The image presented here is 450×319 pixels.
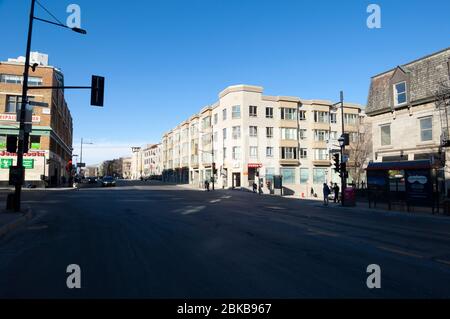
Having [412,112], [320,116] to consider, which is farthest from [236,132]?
[412,112]

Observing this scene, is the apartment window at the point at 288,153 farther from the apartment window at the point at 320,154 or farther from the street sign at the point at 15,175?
the street sign at the point at 15,175

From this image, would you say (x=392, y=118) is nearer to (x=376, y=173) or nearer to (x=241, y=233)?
(x=376, y=173)

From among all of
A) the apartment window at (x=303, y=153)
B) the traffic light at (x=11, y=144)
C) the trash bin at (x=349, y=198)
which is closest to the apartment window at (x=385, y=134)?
the trash bin at (x=349, y=198)

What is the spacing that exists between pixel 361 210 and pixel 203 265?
58.9 ft

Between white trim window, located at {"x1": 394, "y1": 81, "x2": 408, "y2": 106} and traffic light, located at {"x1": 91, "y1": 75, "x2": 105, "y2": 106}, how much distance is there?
22.1 meters

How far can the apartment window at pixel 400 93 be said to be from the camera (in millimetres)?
26508

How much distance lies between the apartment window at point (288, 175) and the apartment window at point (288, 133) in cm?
544

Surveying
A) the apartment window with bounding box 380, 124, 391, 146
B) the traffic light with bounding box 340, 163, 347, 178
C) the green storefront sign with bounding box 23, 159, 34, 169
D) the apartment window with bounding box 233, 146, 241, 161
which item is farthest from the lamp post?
the apartment window with bounding box 233, 146, 241, 161

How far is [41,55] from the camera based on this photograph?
5831cm

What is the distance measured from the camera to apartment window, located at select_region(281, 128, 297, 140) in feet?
194

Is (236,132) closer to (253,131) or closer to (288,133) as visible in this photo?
(253,131)

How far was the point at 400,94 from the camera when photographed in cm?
2688

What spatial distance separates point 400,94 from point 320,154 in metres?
36.2
